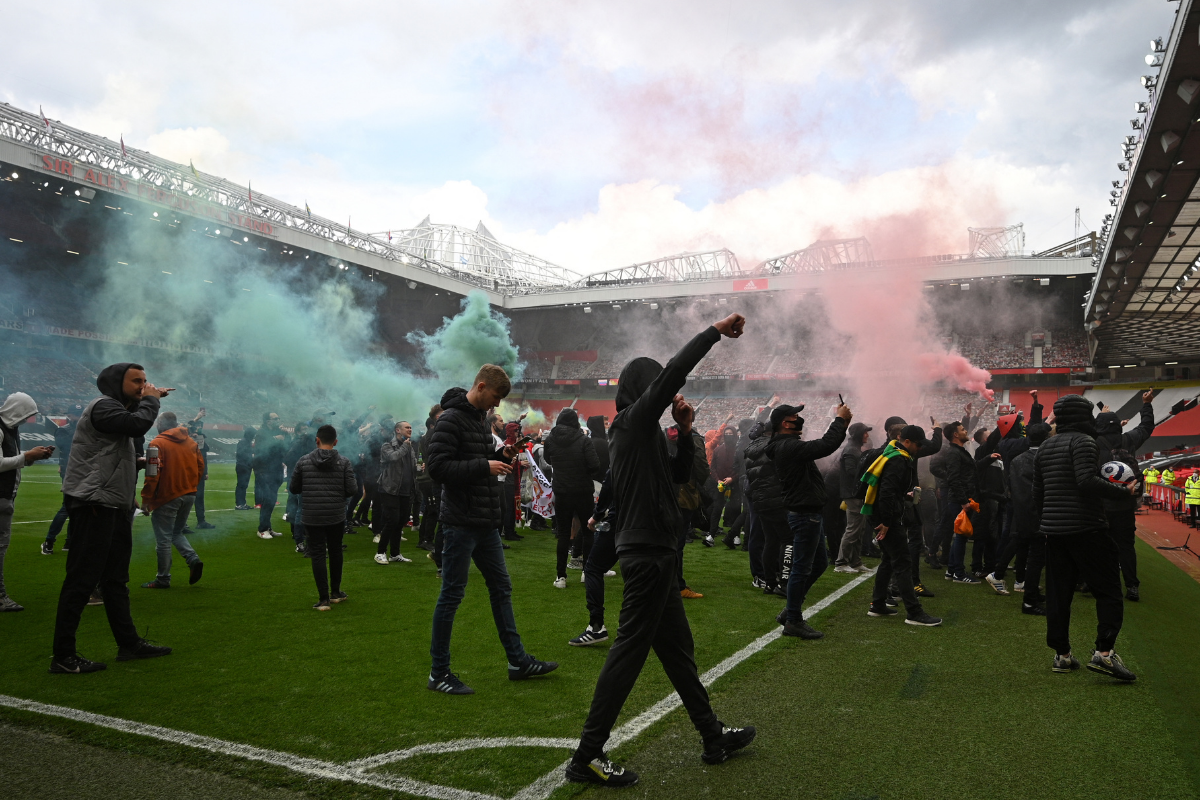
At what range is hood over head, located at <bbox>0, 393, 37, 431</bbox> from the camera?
16.7 feet

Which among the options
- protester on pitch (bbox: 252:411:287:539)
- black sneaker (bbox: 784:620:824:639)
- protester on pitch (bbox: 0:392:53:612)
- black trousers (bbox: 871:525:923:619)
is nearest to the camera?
protester on pitch (bbox: 0:392:53:612)

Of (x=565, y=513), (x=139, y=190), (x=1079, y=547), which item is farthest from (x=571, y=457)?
(x=139, y=190)

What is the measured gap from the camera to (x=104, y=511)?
4250mm

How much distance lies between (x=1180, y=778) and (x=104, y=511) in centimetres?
564

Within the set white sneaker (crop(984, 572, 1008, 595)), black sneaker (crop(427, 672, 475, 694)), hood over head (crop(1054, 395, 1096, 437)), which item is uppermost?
hood over head (crop(1054, 395, 1096, 437))

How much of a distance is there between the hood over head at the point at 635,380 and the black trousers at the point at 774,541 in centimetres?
375

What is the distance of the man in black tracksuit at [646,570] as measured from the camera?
284 cm

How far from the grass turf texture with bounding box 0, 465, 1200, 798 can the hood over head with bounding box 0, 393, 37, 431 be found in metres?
1.48

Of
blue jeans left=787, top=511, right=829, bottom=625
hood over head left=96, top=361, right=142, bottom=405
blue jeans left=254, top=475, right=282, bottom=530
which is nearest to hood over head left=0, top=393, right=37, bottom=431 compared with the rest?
hood over head left=96, top=361, right=142, bottom=405

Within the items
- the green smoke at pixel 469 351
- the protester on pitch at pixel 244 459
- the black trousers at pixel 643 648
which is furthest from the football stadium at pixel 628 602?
the green smoke at pixel 469 351

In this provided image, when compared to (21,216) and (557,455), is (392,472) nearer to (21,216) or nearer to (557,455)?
(557,455)

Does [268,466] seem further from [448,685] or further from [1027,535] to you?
[1027,535]

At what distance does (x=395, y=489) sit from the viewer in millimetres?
8195

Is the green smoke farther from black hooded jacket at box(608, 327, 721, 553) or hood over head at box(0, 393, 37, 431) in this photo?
black hooded jacket at box(608, 327, 721, 553)
